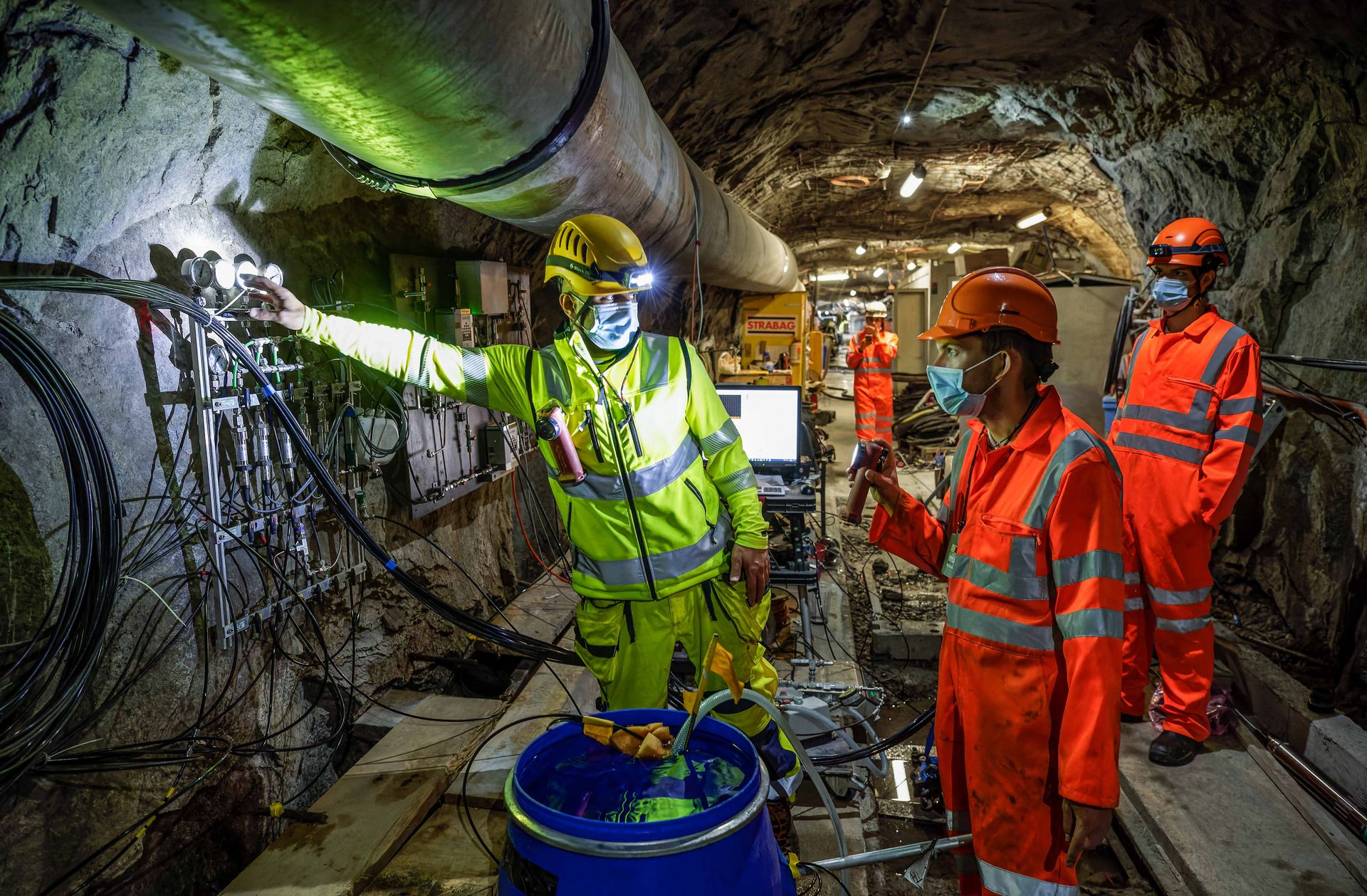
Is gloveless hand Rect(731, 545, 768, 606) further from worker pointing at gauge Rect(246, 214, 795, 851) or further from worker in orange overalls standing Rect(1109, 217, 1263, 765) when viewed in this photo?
worker in orange overalls standing Rect(1109, 217, 1263, 765)

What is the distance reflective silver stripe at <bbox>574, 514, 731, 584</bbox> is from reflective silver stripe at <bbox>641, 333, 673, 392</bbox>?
57 centimetres

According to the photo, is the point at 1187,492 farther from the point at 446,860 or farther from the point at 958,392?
the point at 446,860

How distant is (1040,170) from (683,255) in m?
7.82

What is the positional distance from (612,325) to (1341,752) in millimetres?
3782

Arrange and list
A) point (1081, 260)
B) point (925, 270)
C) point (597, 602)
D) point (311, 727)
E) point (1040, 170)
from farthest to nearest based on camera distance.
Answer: point (925, 270)
point (1081, 260)
point (1040, 170)
point (311, 727)
point (597, 602)

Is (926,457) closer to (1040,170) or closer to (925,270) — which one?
(1040,170)

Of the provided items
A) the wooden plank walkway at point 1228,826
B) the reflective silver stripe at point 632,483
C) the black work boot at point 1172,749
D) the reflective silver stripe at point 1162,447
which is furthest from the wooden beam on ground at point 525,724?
the reflective silver stripe at point 1162,447

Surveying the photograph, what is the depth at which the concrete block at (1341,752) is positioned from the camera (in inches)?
127

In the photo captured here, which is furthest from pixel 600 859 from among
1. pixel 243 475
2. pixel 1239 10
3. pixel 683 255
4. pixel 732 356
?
pixel 732 356

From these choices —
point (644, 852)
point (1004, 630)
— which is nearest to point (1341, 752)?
point (1004, 630)

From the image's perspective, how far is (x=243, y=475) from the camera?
112 inches

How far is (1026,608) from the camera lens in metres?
1.92

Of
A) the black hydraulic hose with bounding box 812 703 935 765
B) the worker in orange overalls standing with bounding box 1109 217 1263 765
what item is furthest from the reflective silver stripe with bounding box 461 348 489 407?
the worker in orange overalls standing with bounding box 1109 217 1263 765

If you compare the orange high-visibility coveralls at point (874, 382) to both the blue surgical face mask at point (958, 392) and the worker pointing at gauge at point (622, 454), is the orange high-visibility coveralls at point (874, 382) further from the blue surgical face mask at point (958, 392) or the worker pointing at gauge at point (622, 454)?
the blue surgical face mask at point (958, 392)
